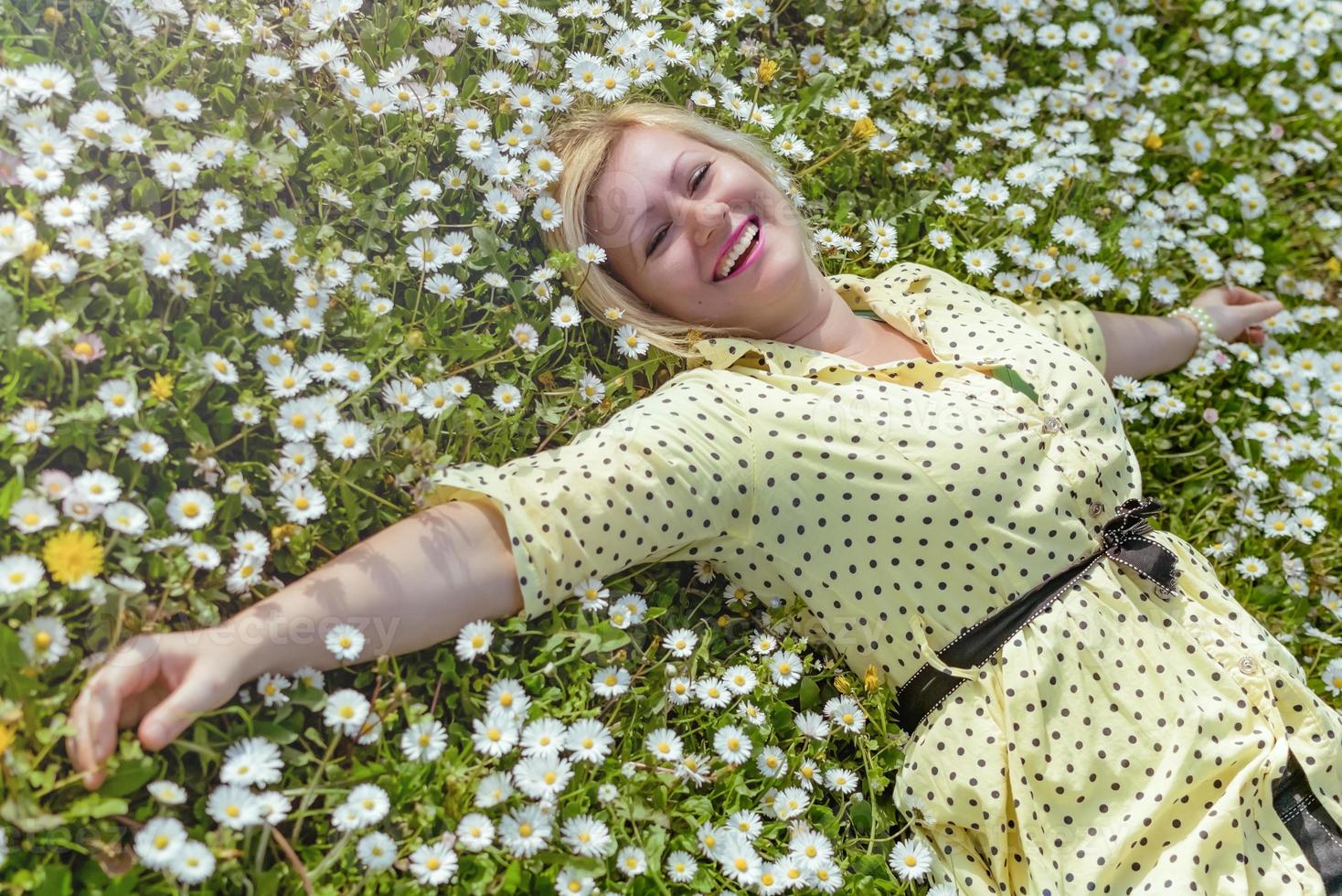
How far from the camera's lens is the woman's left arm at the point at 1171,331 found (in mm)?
3029

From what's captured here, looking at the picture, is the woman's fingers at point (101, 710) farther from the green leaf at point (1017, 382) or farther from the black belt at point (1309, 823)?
the black belt at point (1309, 823)

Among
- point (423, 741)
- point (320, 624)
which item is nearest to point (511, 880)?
point (423, 741)

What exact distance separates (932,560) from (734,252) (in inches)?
29.1

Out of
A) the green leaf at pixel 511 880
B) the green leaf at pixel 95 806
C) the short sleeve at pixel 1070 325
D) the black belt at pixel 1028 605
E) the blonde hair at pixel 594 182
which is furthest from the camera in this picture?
the short sleeve at pixel 1070 325

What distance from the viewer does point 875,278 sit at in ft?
9.02

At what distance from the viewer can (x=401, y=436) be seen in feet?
6.97

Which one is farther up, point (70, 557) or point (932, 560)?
point (70, 557)

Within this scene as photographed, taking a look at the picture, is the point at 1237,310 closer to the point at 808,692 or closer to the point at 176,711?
the point at 808,692

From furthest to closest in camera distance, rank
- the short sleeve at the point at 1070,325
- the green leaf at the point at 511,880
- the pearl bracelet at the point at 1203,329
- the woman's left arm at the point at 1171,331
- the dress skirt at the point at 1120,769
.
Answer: the pearl bracelet at the point at 1203,329, the woman's left arm at the point at 1171,331, the short sleeve at the point at 1070,325, the dress skirt at the point at 1120,769, the green leaf at the point at 511,880

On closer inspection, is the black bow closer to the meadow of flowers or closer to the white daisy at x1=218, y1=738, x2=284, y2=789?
the meadow of flowers

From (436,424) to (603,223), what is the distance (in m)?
0.61

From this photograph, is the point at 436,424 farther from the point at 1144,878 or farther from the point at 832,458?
the point at 1144,878

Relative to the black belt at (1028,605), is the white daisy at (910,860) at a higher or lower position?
lower

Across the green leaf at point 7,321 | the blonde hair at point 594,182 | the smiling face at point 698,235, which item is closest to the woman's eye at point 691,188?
the smiling face at point 698,235
